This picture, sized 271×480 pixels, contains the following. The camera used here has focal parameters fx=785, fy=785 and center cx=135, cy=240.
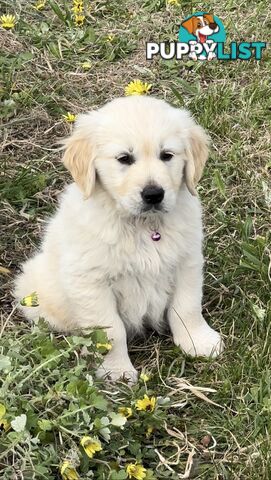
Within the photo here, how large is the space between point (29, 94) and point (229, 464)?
112 inches

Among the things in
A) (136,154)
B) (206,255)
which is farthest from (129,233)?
(206,255)

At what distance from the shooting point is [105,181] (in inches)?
118

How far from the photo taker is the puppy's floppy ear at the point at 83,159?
2.98 metres

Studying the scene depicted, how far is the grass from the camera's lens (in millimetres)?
2668

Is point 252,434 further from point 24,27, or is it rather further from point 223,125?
point 24,27

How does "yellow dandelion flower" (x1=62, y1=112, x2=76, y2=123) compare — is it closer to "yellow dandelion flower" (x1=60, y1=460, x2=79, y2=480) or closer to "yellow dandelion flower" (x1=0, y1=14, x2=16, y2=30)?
"yellow dandelion flower" (x1=0, y1=14, x2=16, y2=30)

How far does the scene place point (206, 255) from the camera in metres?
3.82

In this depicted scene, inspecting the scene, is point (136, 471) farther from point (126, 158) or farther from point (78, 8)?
point (78, 8)

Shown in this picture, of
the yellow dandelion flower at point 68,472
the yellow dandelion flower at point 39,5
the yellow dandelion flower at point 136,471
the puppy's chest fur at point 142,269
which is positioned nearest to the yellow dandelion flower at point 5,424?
the yellow dandelion flower at point 68,472

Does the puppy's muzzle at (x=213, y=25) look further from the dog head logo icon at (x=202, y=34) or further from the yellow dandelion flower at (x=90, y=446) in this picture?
the yellow dandelion flower at (x=90, y=446)

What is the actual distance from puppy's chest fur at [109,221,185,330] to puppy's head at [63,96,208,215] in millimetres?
210

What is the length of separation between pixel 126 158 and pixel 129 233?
0.35 meters

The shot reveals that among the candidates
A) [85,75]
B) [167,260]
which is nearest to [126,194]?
[167,260]

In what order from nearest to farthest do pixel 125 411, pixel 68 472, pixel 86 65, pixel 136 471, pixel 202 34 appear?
1. pixel 68 472
2. pixel 136 471
3. pixel 125 411
4. pixel 86 65
5. pixel 202 34
